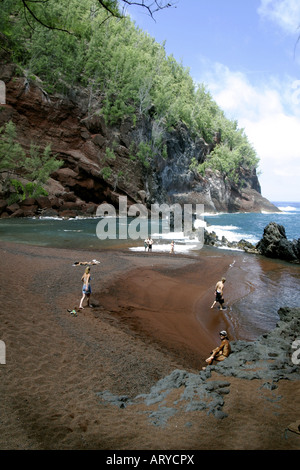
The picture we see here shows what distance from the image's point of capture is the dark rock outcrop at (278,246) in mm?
26969

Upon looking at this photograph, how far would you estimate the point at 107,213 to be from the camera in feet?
177

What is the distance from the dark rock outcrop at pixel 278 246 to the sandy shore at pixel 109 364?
13.2 m

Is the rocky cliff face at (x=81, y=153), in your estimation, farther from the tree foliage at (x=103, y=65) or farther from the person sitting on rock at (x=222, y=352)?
the person sitting on rock at (x=222, y=352)

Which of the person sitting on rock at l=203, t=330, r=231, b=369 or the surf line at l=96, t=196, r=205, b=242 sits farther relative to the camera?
the surf line at l=96, t=196, r=205, b=242

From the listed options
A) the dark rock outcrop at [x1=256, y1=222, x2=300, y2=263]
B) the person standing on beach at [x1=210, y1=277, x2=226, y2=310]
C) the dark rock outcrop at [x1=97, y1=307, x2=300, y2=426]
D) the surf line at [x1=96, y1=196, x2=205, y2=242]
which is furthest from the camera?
the surf line at [x1=96, y1=196, x2=205, y2=242]

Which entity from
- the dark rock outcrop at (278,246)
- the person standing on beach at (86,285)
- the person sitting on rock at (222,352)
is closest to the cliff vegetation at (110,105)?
the dark rock outcrop at (278,246)

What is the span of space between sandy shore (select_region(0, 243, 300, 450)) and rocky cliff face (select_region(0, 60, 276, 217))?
31953 mm

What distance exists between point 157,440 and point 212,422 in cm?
114

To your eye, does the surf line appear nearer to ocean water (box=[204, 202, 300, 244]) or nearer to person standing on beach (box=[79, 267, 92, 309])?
ocean water (box=[204, 202, 300, 244])

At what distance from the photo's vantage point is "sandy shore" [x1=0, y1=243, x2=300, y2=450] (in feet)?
15.3

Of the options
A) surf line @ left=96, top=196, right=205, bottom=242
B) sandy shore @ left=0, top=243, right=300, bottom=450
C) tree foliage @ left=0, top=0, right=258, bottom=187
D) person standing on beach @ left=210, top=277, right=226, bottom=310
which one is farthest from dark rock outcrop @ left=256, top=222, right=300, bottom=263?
tree foliage @ left=0, top=0, right=258, bottom=187

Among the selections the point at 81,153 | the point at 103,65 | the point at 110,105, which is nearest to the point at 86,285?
the point at 81,153

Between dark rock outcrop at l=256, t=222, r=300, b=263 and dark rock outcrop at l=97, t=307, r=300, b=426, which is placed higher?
dark rock outcrop at l=256, t=222, r=300, b=263

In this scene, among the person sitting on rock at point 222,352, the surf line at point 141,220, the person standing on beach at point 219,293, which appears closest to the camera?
the person sitting on rock at point 222,352
